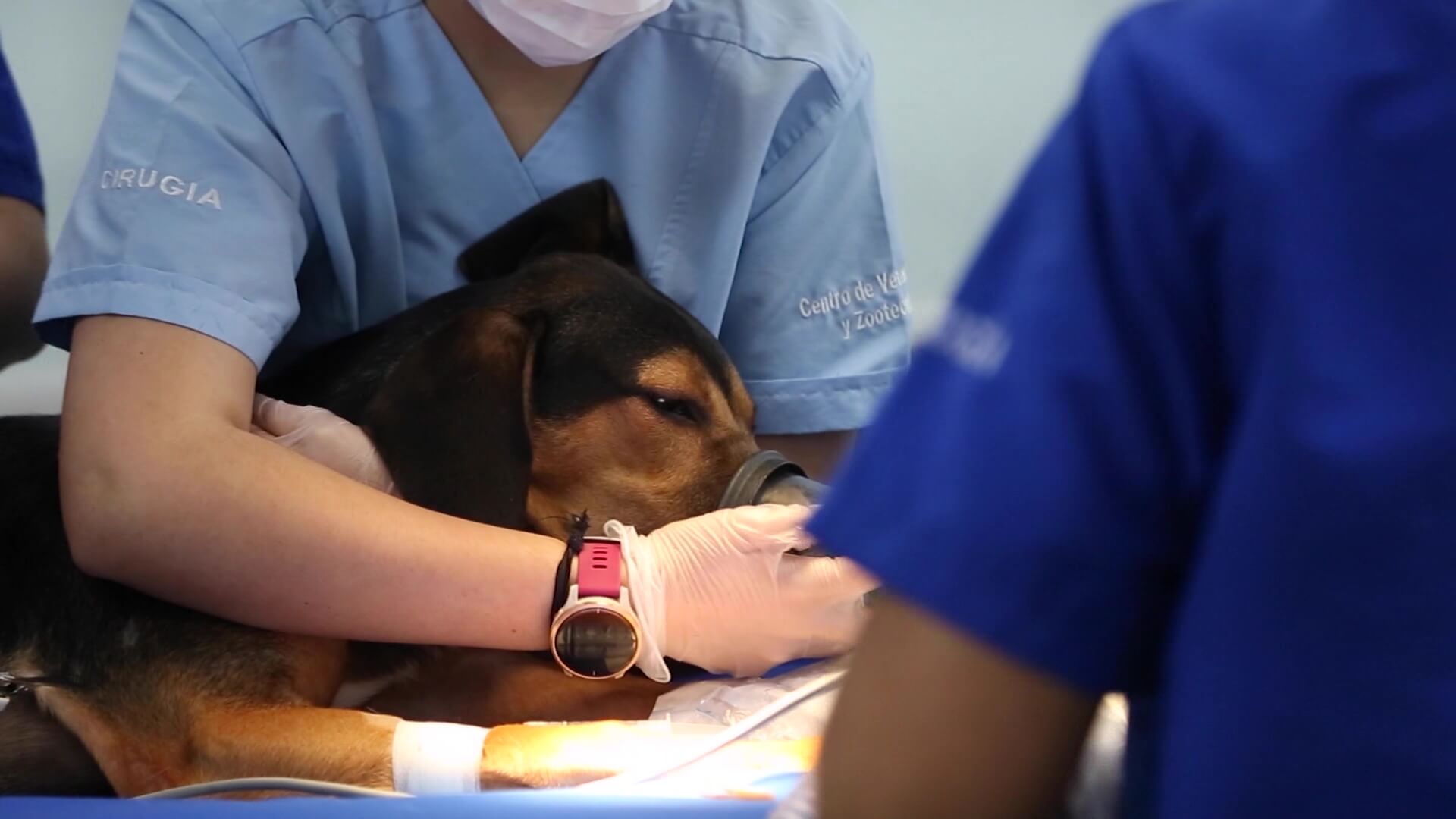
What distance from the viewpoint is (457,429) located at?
94 centimetres

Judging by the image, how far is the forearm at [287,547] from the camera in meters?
0.86

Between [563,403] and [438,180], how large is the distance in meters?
0.28

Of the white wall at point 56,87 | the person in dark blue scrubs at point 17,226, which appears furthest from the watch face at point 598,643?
the white wall at point 56,87

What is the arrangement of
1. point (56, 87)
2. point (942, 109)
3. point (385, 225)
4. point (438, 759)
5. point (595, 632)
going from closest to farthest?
point (438, 759), point (595, 632), point (385, 225), point (56, 87), point (942, 109)

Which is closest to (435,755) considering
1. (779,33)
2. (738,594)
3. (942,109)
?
(738,594)

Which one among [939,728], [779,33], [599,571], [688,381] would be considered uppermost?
[779,33]

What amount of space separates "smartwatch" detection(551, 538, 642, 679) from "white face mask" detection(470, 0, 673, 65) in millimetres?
476

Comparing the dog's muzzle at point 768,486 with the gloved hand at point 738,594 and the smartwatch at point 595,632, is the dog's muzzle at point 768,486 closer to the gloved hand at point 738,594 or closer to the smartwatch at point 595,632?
the gloved hand at point 738,594

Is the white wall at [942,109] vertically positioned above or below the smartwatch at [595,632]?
above

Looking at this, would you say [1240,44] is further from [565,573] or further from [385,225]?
[385,225]

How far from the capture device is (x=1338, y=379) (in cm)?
31

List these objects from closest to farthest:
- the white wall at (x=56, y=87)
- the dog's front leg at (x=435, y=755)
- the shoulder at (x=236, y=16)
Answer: the dog's front leg at (x=435, y=755)
the shoulder at (x=236, y=16)
the white wall at (x=56, y=87)

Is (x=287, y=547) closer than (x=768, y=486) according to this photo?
Yes

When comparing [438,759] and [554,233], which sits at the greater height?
[554,233]
